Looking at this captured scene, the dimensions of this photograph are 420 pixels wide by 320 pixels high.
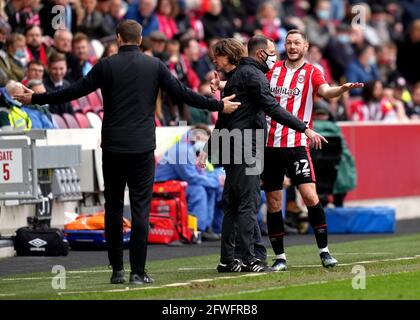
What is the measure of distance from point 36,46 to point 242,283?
8.90 metres

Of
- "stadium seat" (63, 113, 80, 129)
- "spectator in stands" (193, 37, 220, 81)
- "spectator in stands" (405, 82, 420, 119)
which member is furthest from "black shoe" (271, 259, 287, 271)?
"spectator in stands" (405, 82, 420, 119)

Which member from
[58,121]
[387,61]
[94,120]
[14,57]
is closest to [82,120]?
[94,120]

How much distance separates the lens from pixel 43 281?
1234 centimetres

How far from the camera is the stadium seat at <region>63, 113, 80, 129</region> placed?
61.5 ft

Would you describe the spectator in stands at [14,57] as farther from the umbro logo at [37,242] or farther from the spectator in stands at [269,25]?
the spectator in stands at [269,25]

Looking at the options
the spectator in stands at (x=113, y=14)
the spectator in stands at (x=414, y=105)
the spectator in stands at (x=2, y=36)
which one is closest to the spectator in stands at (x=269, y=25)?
the spectator in stands at (x=414, y=105)

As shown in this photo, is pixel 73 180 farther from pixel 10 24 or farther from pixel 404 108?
pixel 404 108

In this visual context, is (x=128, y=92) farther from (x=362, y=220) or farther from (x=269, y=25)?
(x=269, y=25)

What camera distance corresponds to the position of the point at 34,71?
1814cm

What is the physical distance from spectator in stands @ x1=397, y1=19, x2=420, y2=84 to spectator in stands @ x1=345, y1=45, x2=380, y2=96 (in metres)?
1.59

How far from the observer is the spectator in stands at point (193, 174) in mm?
18953

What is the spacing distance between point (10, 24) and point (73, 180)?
10.2ft

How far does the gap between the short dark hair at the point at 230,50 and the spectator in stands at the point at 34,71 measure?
5949 millimetres
